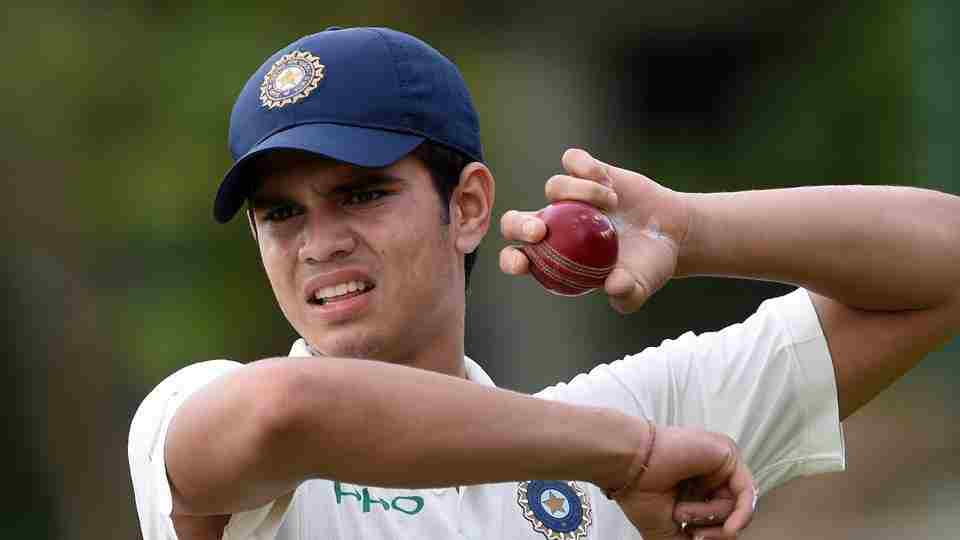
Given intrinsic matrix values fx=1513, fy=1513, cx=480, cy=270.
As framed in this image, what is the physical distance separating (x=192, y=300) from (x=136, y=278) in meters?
0.28

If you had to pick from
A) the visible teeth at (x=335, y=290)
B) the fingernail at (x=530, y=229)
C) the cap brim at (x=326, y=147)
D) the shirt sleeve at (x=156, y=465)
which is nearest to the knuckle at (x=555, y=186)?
the fingernail at (x=530, y=229)

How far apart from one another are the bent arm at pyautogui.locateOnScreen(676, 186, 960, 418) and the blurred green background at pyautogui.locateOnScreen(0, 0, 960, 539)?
361 centimetres

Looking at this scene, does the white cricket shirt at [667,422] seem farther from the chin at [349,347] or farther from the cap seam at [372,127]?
the cap seam at [372,127]

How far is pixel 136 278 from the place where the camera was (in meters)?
7.19

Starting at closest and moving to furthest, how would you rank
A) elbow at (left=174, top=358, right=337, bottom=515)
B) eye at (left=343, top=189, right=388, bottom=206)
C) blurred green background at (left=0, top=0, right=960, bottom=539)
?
elbow at (left=174, top=358, right=337, bottom=515)
eye at (left=343, top=189, right=388, bottom=206)
blurred green background at (left=0, top=0, right=960, bottom=539)

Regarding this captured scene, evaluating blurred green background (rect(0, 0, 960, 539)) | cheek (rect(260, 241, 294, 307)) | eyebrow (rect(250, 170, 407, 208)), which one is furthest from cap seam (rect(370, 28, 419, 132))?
blurred green background (rect(0, 0, 960, 539))

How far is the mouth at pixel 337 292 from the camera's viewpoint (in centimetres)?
273

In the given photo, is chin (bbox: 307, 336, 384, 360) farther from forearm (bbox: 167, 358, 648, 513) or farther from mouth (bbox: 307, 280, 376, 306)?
forearm (bbox: 167, 358, 648, 513)

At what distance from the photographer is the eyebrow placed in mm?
2729

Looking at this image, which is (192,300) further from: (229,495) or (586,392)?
(229,495)

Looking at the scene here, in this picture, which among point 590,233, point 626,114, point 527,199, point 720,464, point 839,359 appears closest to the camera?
point 720,464

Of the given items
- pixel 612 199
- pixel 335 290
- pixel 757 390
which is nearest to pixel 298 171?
pixel 335 290

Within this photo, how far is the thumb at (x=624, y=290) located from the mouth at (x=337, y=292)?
46 cm

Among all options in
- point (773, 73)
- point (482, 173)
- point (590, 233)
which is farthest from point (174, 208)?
point (590, 233)
